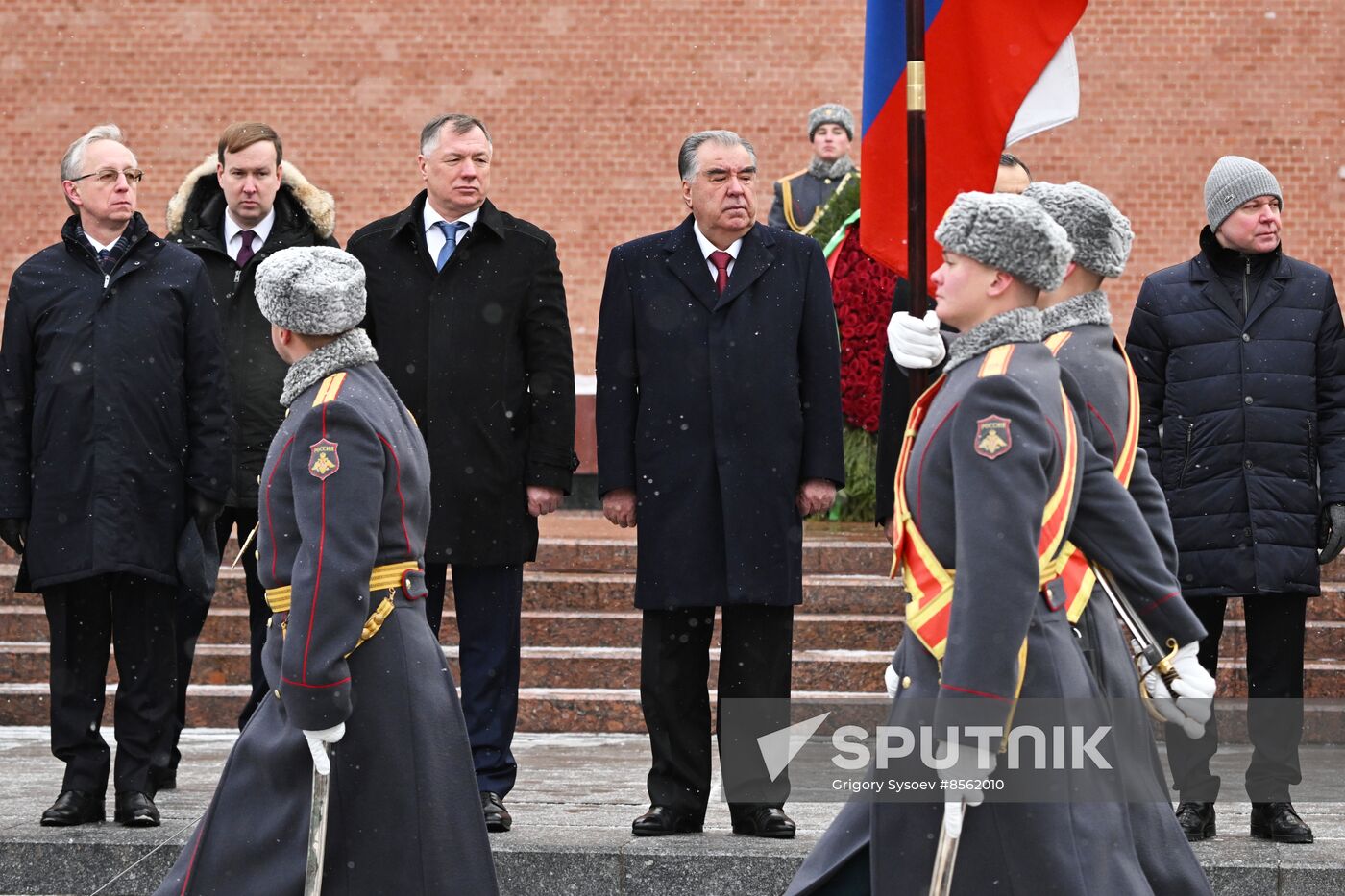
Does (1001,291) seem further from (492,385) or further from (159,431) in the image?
(159,431)

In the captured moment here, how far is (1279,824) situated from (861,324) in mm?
5561

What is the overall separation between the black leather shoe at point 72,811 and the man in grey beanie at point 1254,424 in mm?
3207

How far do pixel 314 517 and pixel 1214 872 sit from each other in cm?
276

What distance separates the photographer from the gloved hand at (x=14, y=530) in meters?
5.92

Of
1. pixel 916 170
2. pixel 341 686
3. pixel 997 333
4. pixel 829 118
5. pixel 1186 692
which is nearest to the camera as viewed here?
pixel 997 333

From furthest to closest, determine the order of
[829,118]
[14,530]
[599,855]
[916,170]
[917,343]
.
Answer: [829,118] < [14,530] < [599,855] < [916,170] < [917,343]

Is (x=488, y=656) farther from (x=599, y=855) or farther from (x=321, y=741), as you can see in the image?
(x=321, y=741)

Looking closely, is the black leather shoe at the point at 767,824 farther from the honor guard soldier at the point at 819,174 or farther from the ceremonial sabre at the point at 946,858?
the honor guard soldier at the point at 819,174

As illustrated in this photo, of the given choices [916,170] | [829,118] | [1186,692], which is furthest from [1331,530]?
[829,118]

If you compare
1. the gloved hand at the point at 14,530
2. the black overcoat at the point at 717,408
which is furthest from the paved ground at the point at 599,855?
the gloved hand at the point at 14,530

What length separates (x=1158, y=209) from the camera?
605 inches

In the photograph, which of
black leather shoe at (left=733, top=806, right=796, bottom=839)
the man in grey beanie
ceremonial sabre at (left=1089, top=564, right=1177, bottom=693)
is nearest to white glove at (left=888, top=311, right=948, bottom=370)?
ceremonial sabre at (left=1089, top=564, right=1177, bottom=693)

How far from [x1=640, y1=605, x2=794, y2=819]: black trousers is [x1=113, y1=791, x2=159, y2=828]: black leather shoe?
4.82ft

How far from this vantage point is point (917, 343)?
13.5 ft
